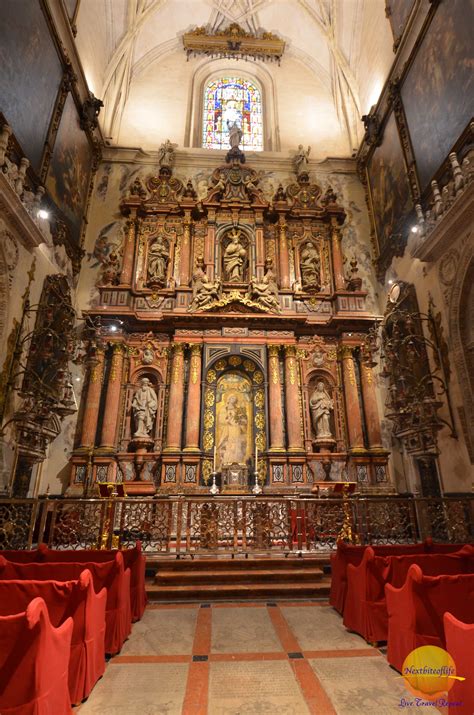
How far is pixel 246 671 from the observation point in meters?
3.74

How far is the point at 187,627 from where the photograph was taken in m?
4.90

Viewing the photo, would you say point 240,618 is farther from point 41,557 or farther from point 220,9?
point 220,9

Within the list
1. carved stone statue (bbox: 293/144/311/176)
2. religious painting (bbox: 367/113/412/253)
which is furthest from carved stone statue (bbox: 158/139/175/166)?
religious painting (bbox: 367/113/412/253)

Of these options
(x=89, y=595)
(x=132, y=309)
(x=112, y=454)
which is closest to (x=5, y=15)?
(x=132, y=309)

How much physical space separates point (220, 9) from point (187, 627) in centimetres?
2333

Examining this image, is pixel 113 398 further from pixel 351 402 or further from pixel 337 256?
pixel 337 256

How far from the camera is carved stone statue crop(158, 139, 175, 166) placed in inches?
648

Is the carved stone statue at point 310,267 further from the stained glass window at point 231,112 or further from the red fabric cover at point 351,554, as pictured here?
the red fabric cover at point 351,554

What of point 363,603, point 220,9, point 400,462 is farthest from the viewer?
point 220,9

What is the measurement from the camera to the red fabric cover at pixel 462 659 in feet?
8.23

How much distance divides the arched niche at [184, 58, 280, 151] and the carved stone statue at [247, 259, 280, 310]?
6.85 meters

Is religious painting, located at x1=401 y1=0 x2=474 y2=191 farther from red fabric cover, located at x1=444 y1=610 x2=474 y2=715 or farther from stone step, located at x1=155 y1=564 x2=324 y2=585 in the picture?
red fabric cover, located at x1=444 y1=610 x2=474 y2=715

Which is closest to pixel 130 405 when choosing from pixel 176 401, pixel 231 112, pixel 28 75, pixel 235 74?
pixel 176 401

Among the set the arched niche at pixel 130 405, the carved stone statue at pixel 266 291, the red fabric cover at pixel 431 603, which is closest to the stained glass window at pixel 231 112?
the carved stone statue at pixel 266 291
